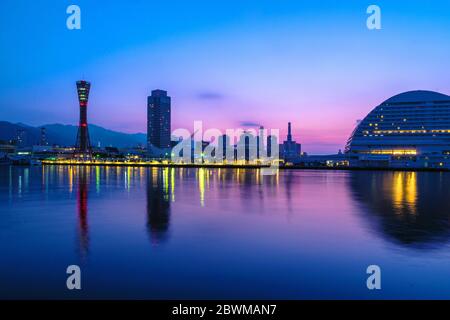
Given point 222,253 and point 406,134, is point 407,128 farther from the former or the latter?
point 222,253

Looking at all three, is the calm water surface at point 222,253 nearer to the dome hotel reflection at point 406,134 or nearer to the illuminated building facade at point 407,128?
the dome hotel reflection at point 406,134

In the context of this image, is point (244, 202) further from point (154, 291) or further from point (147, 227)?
point (154, 291)

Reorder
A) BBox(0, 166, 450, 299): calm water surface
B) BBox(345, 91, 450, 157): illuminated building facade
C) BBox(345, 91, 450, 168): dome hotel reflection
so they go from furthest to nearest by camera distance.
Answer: BBox(345, 91, 450, 157): illuminated building facade, BBox(345, 91, 450, 168): dome hotel reflection, BBox(0, 166, 450, 299): calm water surface

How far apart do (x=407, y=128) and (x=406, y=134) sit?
2630 mm

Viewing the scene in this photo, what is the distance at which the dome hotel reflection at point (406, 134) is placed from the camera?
13025cm

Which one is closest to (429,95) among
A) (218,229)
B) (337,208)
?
(337,208)

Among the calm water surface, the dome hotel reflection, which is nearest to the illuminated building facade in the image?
the dome hotel reflection

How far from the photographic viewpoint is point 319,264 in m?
10.6

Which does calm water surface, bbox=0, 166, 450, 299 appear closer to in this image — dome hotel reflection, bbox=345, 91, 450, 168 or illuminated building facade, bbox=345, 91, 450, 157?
dome hotel reflection, bbox=345, 91, 450, 168

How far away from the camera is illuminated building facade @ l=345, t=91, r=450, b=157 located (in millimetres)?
134125

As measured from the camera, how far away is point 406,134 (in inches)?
5468

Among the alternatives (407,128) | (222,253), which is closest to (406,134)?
(407,128)

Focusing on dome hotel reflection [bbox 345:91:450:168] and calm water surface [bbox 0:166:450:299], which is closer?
calm water surface [bbox 0:166:450:299]

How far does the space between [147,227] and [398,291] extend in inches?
404
